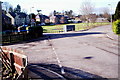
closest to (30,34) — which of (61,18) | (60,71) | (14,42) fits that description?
(14,42)

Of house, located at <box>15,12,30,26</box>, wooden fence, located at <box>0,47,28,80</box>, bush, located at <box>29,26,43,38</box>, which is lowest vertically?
wooden fence, located at <box>0,47,28,80</box>

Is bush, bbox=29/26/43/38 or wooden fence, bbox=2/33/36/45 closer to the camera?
wooden fence, bbox=2/33/36/45

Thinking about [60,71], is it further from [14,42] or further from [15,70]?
[14,42]

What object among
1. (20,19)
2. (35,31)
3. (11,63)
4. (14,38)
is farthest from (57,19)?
(11,63)

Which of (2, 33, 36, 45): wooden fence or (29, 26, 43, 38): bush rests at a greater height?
(29, 26, 43, 38): bush

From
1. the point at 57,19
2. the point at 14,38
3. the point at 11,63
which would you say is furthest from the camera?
the point at 57,19

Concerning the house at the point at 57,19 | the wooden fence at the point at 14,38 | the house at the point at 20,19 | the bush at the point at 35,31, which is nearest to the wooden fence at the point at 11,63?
the wooden fence at the point at 14,38

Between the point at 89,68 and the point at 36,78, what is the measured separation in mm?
3287

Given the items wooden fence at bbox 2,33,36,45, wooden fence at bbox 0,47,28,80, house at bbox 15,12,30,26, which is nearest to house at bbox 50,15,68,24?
house at bbox 15,12,30,26

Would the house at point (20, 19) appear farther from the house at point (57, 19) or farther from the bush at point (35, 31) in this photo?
the bush at point (35, 31)

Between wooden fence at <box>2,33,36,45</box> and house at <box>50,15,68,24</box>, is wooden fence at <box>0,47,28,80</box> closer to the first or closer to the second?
wooden fence at <box>2,33,36,45</box>

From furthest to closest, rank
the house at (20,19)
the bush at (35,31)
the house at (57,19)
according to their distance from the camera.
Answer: the house at (57,19)
the house at (20,19)
the bush at (35,31)

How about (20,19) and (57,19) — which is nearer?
(20,19)

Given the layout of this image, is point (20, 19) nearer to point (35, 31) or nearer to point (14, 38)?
point (35, 31)
